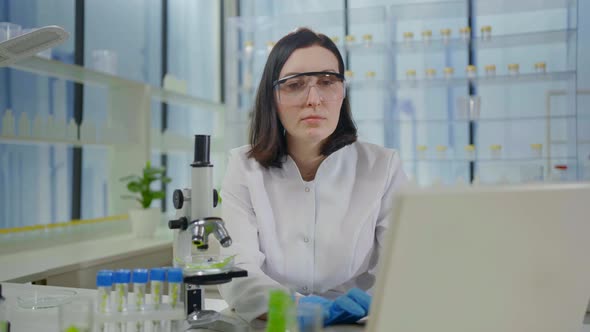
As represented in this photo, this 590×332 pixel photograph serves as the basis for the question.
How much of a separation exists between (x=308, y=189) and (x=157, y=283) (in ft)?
2.32

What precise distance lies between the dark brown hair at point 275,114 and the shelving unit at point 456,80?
2.73 m

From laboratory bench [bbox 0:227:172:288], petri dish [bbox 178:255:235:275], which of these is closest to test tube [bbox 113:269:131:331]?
petri dish [bbox 178:255:235:275]

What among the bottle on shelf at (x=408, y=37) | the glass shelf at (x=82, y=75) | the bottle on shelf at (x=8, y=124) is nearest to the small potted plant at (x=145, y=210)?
the glass shelf at (x=82, y=75)

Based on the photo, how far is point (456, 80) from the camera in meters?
4.43

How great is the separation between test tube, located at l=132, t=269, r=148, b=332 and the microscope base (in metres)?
0.16

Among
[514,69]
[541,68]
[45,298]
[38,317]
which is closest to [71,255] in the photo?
[45,298]

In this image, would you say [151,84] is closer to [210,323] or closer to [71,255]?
Answer: [71,255]

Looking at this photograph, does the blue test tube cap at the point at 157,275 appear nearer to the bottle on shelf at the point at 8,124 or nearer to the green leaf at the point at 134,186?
the bottle on shelf at the point at 8,124

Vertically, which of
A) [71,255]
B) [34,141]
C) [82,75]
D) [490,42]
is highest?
[490,42]

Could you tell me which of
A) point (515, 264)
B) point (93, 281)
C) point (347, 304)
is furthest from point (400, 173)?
point (93, 281)

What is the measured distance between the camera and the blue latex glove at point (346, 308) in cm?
116

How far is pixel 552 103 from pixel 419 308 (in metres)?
4.07

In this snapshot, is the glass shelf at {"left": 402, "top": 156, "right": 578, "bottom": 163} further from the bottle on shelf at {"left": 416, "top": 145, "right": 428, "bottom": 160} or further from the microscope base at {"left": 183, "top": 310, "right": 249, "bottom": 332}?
the microscope base at {"left": 183, "top": 310, "right": 249, "bottom": 332}

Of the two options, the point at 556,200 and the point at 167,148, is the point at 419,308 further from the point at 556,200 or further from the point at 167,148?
the point at 167,148
